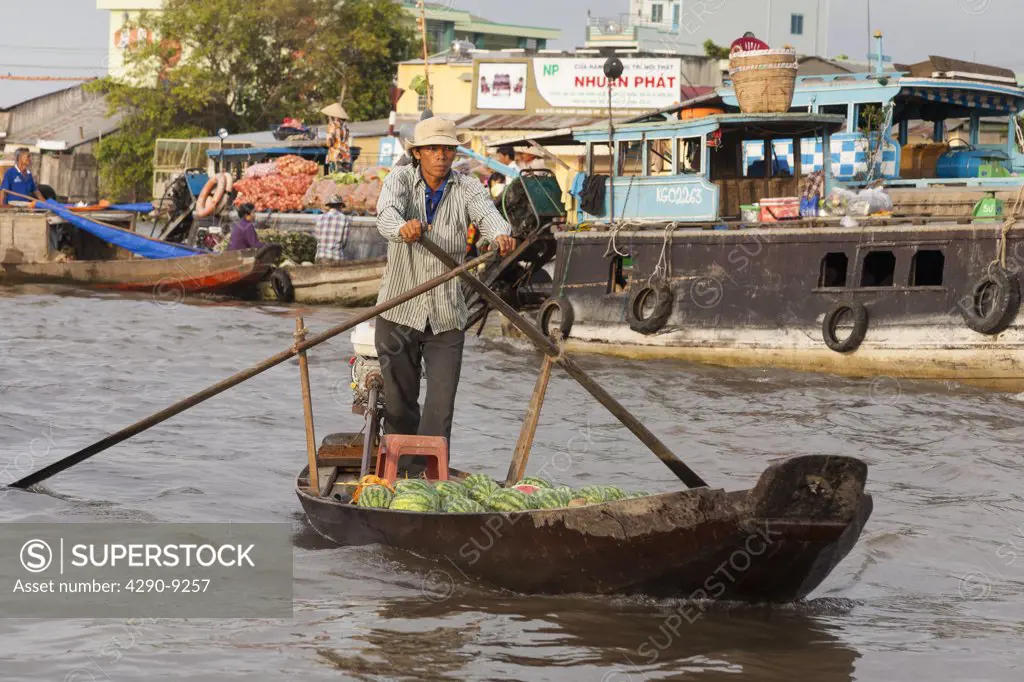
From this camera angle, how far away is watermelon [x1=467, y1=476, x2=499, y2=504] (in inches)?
249

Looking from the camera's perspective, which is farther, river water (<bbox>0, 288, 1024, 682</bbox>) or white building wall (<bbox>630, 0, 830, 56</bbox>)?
white building wall (<bbox>630, 0, 830, 56</bbox>)

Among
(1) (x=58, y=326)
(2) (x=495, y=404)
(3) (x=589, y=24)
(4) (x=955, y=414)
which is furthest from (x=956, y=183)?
(3) (x=589, y=24)

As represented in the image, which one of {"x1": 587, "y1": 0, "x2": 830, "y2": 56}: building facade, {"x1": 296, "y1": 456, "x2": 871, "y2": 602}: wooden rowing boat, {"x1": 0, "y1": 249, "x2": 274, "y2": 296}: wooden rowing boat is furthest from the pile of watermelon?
{"x1": 587, "y1": 0, "x2": 830, "y2": 56}: building facade

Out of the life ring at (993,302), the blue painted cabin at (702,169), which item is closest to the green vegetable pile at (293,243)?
the blue painted cabin at (702,169)

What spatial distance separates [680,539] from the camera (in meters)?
5.44

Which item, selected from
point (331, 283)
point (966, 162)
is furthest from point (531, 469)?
point (331, 283)

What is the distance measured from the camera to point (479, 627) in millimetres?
5699

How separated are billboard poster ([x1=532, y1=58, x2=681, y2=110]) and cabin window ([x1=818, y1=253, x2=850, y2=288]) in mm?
16964

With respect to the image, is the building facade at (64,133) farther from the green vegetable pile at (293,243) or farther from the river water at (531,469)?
the river water at (531,469)

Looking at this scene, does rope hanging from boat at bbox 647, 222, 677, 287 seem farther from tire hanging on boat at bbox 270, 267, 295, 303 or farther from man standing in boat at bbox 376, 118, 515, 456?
tire hanging on boat at bbox 270, 267, 295, 303

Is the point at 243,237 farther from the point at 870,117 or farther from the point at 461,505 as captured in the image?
the point at 461,505

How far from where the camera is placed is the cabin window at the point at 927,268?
1305 centimetres

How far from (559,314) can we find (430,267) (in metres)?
9.45

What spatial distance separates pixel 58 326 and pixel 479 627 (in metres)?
13.2
